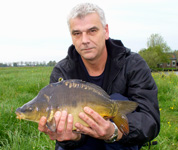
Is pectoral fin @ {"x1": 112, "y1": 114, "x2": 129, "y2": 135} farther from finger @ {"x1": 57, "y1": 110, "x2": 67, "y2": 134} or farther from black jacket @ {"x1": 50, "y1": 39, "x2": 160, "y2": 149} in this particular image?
finger @ {"x1": 57, "y1": 110, "x2": 67, "y2": 134}

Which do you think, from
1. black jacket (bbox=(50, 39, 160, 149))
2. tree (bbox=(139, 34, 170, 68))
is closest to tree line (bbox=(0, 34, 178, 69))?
tree (bbox=(139, 34, 170, 68))

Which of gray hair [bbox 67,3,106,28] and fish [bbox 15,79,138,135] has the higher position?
gray hair [bbox 67,3,106,28]

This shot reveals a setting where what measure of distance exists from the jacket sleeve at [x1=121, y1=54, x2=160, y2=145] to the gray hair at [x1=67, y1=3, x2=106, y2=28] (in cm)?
52

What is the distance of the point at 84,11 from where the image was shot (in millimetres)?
1848

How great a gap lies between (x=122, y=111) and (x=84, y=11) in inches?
38.4

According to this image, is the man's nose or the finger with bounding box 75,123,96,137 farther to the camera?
the man's nose

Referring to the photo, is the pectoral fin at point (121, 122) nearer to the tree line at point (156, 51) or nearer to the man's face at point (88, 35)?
the man's face at point (88, 35)

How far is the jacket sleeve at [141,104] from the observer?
1.59 metres

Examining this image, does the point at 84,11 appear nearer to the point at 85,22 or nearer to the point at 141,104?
the point at 85,22

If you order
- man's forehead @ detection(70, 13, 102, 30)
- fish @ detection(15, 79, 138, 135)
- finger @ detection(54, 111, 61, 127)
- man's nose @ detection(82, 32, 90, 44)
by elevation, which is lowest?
finger @ detection(54, 111, 61, 127)

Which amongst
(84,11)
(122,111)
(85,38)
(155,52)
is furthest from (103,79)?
(155,52)

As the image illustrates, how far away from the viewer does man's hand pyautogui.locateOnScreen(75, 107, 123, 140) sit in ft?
4.41

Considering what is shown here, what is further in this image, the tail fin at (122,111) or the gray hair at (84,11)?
the gray hair at (84,11)

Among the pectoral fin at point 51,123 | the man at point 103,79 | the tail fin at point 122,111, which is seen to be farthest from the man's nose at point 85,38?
the pectoral fin at point 51,123
